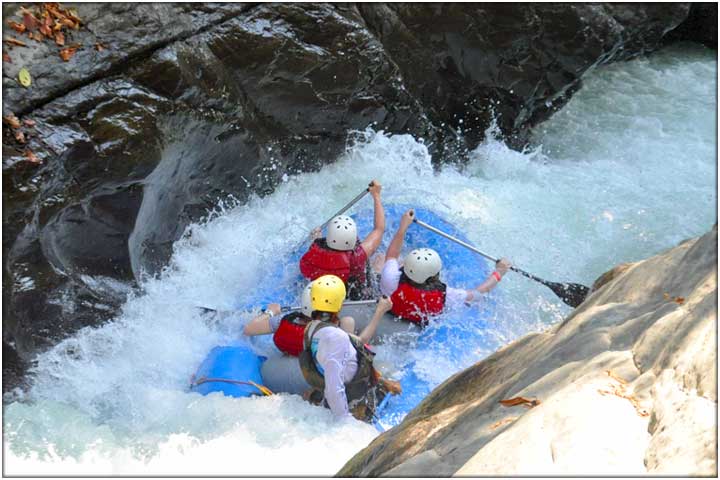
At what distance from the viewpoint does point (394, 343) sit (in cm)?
524

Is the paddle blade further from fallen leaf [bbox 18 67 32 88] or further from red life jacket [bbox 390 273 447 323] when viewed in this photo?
fallen leaf [bbox 18 67 32 88]

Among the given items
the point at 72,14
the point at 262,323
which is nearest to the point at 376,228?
the point at 262,323

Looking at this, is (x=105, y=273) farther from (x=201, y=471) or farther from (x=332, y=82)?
(x=332, y=82)

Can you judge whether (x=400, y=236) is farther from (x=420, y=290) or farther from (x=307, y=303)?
(x=307, y=303)

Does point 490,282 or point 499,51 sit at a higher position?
point 499,51

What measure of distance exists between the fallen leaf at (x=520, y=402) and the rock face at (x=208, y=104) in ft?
10.9

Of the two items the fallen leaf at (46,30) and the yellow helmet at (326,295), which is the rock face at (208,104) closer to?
the fallen leaf at (46,30)

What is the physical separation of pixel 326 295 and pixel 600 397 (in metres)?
2.57

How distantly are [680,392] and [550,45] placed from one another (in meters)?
6.61

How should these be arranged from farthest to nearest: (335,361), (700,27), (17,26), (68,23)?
1. (700,27)
2. (68,23)
3. (17,26)
4. (335,361)

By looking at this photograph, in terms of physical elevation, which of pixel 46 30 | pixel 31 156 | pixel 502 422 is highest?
pixel 46 30

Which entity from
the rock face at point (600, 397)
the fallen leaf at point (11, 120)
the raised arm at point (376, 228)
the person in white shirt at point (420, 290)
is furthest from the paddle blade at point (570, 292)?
the fallen leaf at point (11, 120)

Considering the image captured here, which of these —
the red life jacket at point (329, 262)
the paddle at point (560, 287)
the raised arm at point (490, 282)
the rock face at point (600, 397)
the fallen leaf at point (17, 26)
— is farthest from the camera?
the paddle at point (560, 287)

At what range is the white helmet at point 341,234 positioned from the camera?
17.8ft
